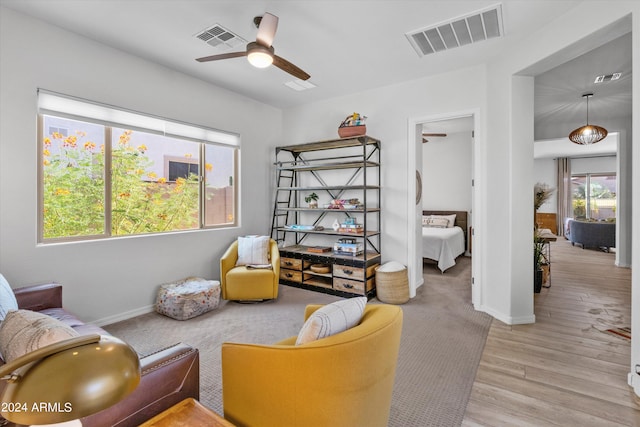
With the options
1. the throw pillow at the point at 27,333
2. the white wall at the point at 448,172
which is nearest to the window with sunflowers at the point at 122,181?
the throw pillow at the point at 27,333

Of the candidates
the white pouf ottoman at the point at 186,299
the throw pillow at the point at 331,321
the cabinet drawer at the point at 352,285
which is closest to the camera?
the throw pillow at the point at 331,321

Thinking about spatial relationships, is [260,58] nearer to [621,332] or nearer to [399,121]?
[399,121]

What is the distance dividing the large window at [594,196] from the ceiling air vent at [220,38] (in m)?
11.2

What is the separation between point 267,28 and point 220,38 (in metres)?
0.80

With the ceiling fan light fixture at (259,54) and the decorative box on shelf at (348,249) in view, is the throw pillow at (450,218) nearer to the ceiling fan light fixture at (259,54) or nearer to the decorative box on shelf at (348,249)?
the decorative box on shelf at (348,249)

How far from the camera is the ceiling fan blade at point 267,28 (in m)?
2.24

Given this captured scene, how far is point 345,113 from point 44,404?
446cm

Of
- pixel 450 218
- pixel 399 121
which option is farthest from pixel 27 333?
pixel 450 218

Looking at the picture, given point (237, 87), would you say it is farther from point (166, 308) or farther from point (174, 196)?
point (166, 308)

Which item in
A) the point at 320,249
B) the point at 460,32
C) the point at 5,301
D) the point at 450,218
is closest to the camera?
the point at 5,301

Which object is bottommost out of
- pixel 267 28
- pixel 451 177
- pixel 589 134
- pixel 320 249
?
pixel 320 249

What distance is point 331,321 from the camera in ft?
4.28

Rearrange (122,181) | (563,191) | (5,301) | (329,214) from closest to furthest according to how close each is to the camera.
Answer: (5,301) < (122,181) < (329,214) < (563,191)

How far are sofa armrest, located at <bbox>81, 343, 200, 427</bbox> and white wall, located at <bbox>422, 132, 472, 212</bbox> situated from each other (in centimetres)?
678
